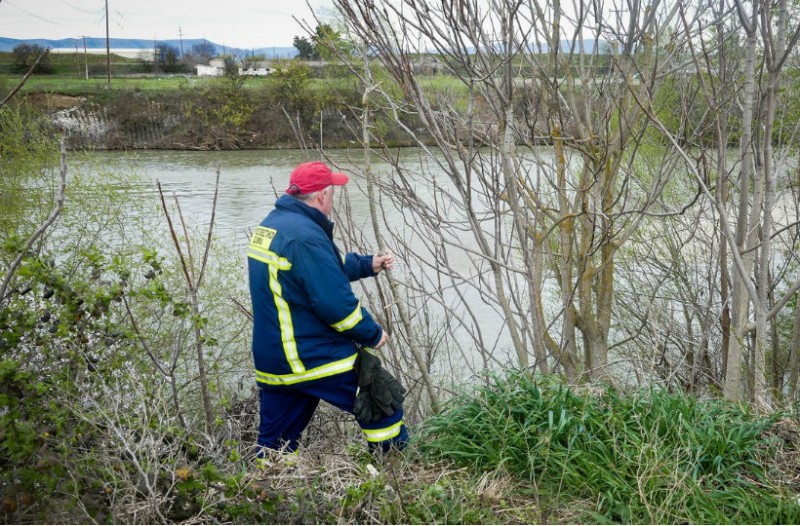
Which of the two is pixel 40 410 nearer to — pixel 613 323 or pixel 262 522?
pixel 262 522

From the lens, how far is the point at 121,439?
2.96 m

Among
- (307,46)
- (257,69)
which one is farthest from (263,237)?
(257,69)

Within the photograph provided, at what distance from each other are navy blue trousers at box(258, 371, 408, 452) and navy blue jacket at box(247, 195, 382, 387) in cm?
8

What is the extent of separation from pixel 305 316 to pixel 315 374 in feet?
0.95

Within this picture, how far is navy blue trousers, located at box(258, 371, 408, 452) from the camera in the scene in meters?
3.60

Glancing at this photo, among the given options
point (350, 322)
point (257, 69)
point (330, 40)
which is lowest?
point (350, 322)

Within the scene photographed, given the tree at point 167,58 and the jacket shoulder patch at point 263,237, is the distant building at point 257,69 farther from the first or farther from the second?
the jacket shoulder patch at point 263,237

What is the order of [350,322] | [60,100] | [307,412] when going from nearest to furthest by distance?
[350,322] → [307,412] → [60,100]

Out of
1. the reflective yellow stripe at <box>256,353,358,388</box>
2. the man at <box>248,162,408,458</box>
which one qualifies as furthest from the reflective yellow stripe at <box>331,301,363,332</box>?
the reflective yellow stripe at <box>256,353,358,388</box>

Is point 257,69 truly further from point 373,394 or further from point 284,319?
point 373,394

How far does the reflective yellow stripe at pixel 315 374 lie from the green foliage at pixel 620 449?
20.4 inches

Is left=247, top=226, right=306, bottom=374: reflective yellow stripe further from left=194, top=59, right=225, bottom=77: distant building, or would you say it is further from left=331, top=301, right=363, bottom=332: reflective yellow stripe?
left=194, top=59, right=225, bottom=77: distant building

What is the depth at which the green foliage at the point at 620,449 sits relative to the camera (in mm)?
2920

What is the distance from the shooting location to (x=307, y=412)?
3787 mm
